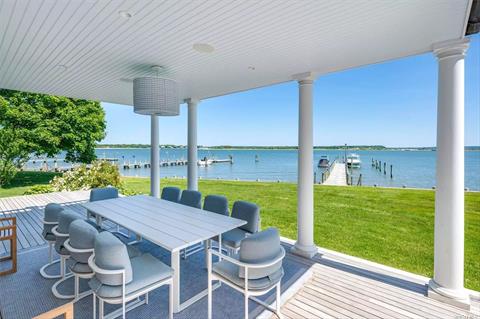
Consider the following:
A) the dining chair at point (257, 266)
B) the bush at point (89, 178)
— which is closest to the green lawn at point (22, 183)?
the bush at point (89, 178)

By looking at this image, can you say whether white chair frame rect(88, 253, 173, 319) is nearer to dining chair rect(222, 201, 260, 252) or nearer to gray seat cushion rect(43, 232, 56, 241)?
dining chair rect(222, 201, 260, 252)

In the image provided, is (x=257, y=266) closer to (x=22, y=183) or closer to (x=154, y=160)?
(x=154, y=160)

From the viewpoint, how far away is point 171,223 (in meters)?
2.56

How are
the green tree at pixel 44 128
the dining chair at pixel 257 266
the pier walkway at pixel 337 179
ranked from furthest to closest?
the pier walkway at pixel 337 179 < the green tree at pixel 44 128 < the dining chair at pixel 257 266

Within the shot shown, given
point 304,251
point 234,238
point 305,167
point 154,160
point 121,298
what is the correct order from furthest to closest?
point 154,160
point 305,167
point 304,251
point 234,238
point 121,298

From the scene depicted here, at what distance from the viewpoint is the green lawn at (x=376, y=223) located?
3692 mm

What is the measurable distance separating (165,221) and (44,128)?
31.9ft

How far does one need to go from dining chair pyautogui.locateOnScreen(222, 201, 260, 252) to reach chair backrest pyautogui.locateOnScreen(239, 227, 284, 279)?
2.98 feet

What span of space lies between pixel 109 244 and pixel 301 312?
6.00 feet

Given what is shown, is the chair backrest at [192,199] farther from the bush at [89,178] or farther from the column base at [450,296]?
the bush at [89,178]

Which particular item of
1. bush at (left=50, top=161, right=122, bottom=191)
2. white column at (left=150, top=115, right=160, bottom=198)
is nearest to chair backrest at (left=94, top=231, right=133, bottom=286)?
white column at (left=150, top=115, right=160, bottom=198)

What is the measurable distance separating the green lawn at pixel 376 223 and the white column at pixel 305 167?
1.09 m

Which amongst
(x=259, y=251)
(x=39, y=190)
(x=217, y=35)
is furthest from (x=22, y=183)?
(x=259, y=251)

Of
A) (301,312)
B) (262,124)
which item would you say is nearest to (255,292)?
(301,312)
